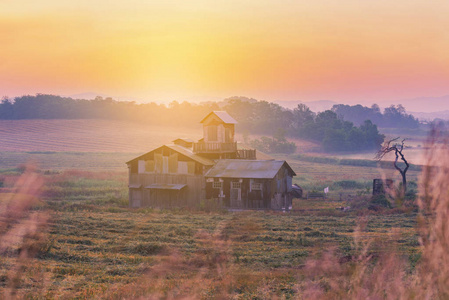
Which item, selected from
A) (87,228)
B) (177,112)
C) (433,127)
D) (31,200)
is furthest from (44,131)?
(433,127)

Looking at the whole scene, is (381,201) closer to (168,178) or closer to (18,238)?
(168,178)

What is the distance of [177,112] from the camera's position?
7269 inches

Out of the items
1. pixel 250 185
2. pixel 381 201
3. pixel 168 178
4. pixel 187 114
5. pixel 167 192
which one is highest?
pixel 187 114

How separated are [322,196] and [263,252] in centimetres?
3512

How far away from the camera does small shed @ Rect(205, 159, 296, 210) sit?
4319cm

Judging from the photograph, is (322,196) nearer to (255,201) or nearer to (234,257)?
(255,201)

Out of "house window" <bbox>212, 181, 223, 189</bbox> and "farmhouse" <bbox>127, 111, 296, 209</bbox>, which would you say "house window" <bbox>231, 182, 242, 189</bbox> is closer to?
"farmhouse" <bbox>127, 111, 296, 209</bbox>

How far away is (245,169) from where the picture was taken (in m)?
45.0

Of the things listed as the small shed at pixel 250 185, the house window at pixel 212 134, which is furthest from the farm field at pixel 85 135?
the small shed at pixel 250 185

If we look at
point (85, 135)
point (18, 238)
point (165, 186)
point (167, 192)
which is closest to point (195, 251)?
point (18, 238)

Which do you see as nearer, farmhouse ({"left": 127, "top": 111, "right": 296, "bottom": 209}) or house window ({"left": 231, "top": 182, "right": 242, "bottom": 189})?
farmhouse ({"left": 127, "top": 111, "right": 296, "bottom": 209})

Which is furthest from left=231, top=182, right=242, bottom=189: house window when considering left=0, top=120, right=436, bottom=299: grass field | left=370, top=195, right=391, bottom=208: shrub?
left=370, top=195, right=391, bottom=208: shrub

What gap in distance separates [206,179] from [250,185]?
439 cm

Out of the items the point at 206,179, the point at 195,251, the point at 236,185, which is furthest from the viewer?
the point at 206,179
